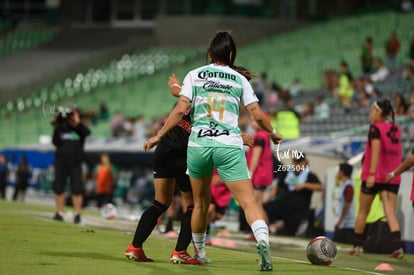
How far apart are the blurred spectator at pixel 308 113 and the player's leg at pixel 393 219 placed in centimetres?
1356

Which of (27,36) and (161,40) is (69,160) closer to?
(161,40)

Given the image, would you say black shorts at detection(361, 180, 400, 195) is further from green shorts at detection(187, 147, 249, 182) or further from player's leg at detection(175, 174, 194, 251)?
green shorts at detection(187, 147, 249, 182)

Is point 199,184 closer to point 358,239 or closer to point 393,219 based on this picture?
point 393,219

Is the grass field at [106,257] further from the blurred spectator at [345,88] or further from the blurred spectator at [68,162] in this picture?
the blurred spectator at [345,88]

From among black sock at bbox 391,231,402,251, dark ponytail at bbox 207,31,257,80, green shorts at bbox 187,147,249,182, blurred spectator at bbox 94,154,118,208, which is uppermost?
dark ponytail at bbox 207,31,257,80

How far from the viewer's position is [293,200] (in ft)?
64.5

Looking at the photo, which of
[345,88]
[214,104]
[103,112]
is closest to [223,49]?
[214,104]

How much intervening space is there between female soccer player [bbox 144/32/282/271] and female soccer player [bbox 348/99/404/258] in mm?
4390

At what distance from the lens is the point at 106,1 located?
58156 mm

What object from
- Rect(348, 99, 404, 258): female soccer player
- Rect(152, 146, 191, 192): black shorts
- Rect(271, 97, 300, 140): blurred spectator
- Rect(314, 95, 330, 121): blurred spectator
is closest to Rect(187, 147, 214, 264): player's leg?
Rect(152, 146, 191, 192): black shorts

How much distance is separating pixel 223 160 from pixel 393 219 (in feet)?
16.4

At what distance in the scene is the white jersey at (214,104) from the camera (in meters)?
10.8

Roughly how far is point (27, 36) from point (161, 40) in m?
8.43

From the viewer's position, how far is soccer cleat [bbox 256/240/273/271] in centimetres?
1053
